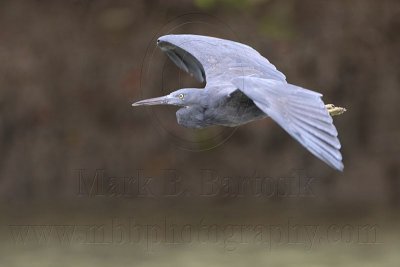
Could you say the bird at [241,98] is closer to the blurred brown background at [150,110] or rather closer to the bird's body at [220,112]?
the bird's body at [220,112]

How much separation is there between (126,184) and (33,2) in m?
2.01

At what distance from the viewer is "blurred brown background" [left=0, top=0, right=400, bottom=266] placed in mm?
9680

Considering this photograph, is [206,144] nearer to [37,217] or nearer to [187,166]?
[187,166]

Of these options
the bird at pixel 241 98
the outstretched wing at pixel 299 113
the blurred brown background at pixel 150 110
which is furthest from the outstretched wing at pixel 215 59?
the blurred brown background at pixel 150 110

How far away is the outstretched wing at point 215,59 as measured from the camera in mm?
4824

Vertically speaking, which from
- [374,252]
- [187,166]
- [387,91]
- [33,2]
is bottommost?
[374,252]

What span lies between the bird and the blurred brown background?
4352 mm

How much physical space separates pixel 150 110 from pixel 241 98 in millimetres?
5121

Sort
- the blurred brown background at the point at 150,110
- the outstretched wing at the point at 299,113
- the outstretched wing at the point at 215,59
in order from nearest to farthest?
the outstretched wing at the point at 299,113
the outstretched wing at the point at 215,59
the blurred brown background at the point at 150,110

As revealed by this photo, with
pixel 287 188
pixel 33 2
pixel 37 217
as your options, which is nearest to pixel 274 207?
pixel 287 188

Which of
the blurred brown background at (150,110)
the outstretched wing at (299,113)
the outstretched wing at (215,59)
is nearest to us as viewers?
the outstretched wing at (299,113)

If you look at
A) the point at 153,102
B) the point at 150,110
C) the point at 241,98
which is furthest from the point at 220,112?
the point at 150,110

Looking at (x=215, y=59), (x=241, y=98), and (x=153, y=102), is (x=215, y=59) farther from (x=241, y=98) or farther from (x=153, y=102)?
(x=153, y=102)

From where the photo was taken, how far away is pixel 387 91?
385 inches
